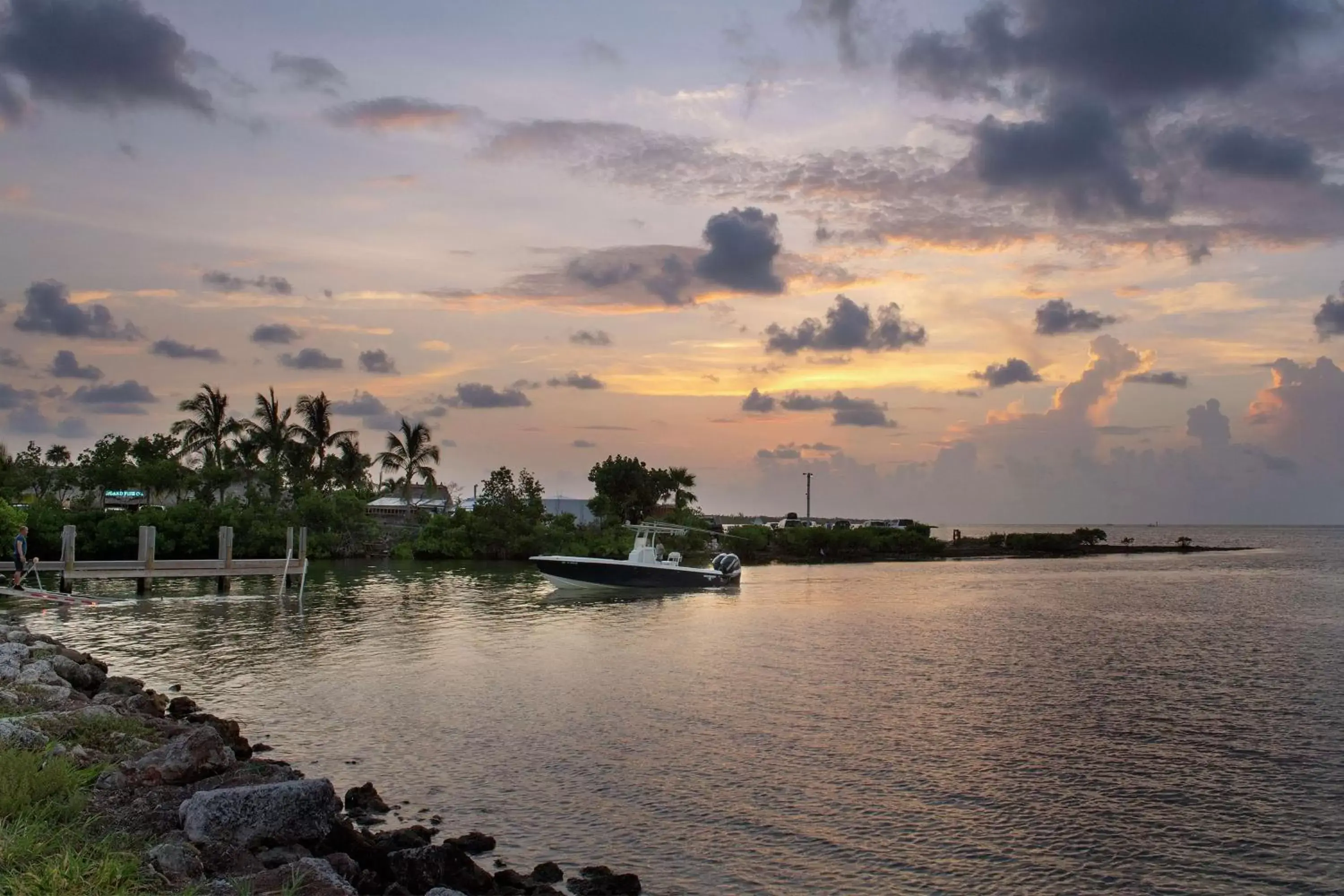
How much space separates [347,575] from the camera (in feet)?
206

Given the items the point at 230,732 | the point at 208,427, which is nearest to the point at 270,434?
the point at 208,427

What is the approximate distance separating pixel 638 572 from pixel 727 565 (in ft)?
20.9

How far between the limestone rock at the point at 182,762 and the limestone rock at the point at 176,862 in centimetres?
336

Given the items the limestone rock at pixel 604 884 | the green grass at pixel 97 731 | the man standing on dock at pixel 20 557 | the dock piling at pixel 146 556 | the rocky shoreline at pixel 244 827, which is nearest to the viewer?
the rocky shoreline at pixel 244 827

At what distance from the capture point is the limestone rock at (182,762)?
39.5 feet

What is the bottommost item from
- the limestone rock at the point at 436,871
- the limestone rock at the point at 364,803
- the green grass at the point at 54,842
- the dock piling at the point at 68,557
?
the limestone rock at the point at 364,803

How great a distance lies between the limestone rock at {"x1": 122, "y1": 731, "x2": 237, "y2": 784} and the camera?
39.5 feet

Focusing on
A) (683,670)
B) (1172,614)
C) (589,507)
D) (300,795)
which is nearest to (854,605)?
(1172,614)

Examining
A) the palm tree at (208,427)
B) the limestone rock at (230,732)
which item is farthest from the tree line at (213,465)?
the limestone rock at (230,732)

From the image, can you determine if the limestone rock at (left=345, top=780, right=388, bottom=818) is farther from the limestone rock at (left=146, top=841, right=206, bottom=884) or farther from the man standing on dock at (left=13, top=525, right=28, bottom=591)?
the man standing on dock at (left=13, top=525, right=28, bottom=591)

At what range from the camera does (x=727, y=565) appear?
58.0 m

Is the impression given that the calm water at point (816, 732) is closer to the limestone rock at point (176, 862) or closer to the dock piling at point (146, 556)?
the dock piling at point (146, 556)

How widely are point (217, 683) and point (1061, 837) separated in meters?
19.7

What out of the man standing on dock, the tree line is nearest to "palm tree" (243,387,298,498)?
the tree line
